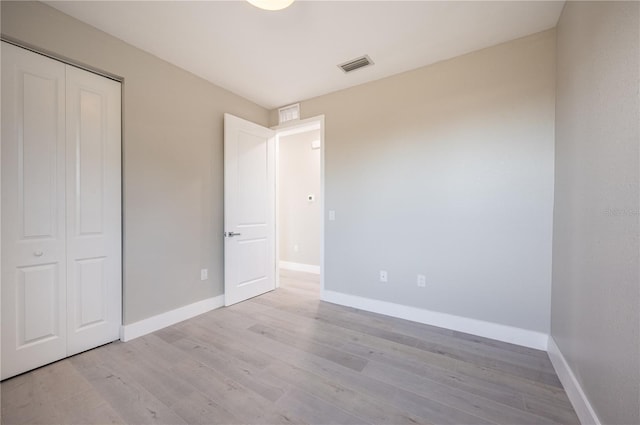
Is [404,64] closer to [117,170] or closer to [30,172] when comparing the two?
[117,170]

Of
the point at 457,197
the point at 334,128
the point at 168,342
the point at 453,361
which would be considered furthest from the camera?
the point at 334,128

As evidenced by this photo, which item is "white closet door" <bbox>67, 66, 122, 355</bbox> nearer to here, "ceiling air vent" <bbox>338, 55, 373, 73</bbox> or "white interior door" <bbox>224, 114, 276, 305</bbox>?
"white interior door" <bbox>224, 114, 276, 305</bbox>

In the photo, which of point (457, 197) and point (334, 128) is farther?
point (334, 128)

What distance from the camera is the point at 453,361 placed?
75.9 inches

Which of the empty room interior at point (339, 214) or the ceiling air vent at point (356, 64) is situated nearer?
the empty room interior at point (339, 214)

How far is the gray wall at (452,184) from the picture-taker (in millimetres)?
2094

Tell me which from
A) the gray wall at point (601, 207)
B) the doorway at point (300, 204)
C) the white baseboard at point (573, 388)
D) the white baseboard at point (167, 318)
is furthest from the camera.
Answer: the doorway at point (300, 204)

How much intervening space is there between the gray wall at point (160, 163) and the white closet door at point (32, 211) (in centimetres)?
28

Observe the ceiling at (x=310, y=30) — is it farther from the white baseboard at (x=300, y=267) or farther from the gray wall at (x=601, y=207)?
the white baseboard at (x=300, y=267)

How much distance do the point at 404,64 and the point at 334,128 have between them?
3.36 ft

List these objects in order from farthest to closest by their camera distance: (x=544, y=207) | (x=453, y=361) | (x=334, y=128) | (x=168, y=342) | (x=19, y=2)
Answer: (x=334, y=128), (x=168, y=342), (x=544, y=207), (x=453, y=361), (x=19, y=2)

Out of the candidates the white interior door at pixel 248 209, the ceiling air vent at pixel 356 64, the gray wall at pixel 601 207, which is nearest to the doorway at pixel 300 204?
the white interior door at pixel 248 209

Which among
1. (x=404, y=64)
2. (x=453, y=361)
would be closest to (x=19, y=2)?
(x=404, y=64)

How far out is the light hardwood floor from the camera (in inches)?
56.0
